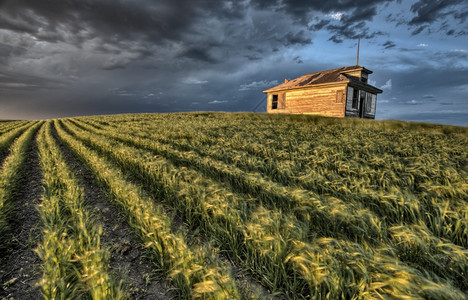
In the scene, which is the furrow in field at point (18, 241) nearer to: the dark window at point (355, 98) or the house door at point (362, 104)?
the dark window at point (355, 98)

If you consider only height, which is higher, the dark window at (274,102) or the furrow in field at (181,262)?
the dark window at (274,102)

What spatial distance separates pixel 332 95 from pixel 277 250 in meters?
25.8

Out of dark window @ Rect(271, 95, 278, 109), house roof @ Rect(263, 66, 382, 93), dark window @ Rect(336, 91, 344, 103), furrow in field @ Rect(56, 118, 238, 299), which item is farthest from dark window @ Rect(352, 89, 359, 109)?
furrow in field @ Rect(56, 118, 238, 299)

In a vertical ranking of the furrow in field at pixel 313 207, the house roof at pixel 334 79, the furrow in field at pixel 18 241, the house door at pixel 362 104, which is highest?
the house roof at pixel 334 79

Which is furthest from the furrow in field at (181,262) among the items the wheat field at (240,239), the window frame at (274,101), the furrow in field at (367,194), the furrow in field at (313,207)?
the window frame at (274,101)

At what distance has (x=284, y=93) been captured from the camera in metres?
29.5

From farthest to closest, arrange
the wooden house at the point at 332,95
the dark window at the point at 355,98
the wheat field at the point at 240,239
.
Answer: the dark window at the point at 355,98, the wooden house at the point at 332,95, the wheat field at the point at 240,239

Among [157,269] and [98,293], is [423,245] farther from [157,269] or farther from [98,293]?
[98,293]

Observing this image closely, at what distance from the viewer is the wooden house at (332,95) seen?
949 inches

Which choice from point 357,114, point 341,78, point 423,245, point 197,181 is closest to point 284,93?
point 341,78

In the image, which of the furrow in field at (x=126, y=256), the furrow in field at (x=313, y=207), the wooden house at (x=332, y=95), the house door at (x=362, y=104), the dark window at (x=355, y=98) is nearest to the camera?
the furrow in field at (x=126, y=256)

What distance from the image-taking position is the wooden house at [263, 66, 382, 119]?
2411cm

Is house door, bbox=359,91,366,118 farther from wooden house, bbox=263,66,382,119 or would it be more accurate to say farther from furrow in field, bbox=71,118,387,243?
furrow in field, bbox=71,118,387,243

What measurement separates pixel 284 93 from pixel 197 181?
27.2m
